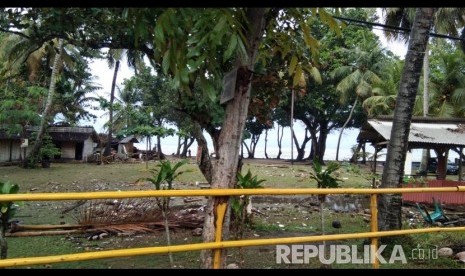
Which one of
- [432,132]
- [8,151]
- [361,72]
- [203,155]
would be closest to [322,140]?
[361,72]

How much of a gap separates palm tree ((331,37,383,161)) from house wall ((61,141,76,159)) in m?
21.1

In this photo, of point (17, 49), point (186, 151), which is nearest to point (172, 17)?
point (17, 49)

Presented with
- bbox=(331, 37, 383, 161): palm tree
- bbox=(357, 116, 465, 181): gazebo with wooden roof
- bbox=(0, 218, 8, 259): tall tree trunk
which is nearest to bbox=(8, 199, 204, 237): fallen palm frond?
bbox=(0, 218, 8, 259): tall tree trunk

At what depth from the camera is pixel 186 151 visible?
44.7 m

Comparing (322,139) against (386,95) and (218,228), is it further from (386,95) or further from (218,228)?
(218,228)

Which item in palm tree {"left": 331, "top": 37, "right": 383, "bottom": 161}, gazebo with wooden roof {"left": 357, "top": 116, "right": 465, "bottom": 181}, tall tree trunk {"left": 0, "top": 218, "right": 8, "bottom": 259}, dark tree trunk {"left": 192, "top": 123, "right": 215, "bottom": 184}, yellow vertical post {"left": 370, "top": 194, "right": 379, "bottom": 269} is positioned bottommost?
tall tree trunk {"left": 0, "top": 218, "right": 8, "bottom": 259}

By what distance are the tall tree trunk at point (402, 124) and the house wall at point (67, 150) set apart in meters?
31.9

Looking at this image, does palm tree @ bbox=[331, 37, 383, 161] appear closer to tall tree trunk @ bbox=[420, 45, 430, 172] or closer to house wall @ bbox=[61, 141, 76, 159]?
tall tree trunk @ bbox=[420, 45, 430, 172]

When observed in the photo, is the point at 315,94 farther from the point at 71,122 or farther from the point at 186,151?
the point at 71,122

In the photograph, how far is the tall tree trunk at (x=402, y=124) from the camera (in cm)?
671

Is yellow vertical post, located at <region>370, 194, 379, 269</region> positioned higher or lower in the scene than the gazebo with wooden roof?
lower

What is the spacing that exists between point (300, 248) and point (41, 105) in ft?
87.5

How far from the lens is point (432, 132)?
1426 cm

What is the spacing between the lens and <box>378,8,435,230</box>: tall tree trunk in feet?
22.0
